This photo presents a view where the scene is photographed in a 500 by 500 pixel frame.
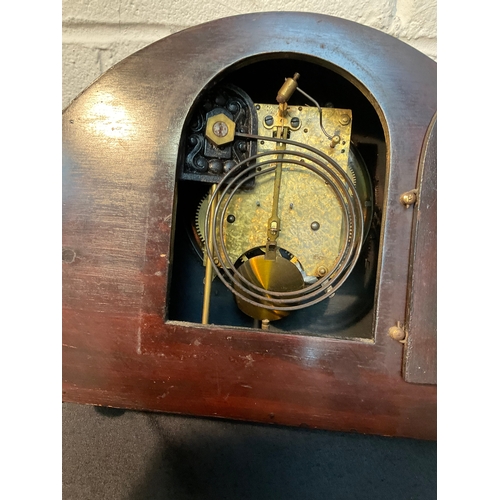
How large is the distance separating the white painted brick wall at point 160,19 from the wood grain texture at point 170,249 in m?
0.31

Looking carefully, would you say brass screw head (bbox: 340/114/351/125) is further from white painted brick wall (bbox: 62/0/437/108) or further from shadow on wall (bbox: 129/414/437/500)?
shadow on wall (bbox: 129/414/437/500)

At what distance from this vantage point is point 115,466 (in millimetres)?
969

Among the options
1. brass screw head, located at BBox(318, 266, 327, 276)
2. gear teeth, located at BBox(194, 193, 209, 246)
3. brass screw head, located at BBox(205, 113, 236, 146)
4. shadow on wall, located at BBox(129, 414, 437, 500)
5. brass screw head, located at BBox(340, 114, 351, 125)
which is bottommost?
shadow on wall, located at BBox(129, 414, 437, 500)

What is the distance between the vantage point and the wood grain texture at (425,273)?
0.62 metres

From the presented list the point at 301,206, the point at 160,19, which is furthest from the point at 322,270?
the point at 160,19

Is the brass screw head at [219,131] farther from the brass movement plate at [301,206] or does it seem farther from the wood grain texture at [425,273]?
the wood grain texture at [425,273]

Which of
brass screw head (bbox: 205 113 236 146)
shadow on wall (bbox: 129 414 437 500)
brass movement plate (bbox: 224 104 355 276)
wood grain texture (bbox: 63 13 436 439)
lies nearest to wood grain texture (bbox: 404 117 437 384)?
wood grain texture (bbox: 63 13 436 439)

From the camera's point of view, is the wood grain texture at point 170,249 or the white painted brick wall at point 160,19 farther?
the white painted brick wall at point 160,19

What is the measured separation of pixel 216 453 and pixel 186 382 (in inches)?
14.5

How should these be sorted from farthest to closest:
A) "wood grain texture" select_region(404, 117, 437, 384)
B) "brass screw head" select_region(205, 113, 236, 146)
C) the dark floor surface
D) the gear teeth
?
the dark floor surface < the gear teeth < "brass screw head" select_region(205, 113, 236, 146) < "wood grain texture" select_region(404, 117, 437, 384)

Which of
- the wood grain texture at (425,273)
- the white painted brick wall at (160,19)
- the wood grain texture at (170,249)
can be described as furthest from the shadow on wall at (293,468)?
the white painted brick wall at (160,19)

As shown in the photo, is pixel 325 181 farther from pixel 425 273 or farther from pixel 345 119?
pixel 425 273

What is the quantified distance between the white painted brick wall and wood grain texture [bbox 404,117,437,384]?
0.44m

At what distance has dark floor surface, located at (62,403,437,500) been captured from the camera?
93 cm
